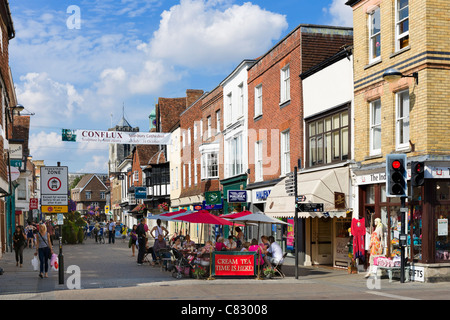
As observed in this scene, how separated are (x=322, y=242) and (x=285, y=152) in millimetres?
4473

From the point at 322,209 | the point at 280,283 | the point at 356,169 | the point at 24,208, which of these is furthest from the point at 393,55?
the point at 24,208

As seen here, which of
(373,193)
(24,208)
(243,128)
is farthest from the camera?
(24,208)

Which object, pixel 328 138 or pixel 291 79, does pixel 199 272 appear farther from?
pixel 291 79

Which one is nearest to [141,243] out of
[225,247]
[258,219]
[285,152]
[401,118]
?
[225,247]

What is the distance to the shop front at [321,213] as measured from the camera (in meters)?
21.3

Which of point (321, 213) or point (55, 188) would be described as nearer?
point (55, 188)

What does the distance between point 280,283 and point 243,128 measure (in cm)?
1685

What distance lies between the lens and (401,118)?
61.1 feet

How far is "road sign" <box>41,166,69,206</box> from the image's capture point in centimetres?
1736

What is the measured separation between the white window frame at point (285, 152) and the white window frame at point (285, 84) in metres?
1.45

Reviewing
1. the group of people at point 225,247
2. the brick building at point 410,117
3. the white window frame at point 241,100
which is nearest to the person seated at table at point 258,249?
the group of people at point 225,247

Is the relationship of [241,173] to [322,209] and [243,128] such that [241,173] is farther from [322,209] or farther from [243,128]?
[322,209]

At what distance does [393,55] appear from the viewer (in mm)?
18922

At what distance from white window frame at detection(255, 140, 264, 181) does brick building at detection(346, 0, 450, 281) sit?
33.4ft
